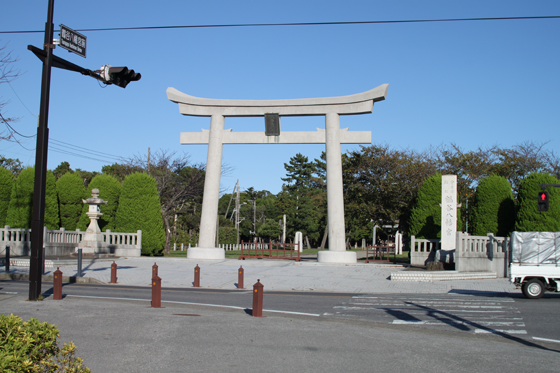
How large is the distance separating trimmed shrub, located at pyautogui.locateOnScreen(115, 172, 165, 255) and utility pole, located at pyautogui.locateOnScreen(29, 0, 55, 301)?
22.8m

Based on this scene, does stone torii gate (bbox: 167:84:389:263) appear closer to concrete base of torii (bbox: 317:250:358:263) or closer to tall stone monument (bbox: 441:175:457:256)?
concrete base of torii (bbox: 317:250:358:263)

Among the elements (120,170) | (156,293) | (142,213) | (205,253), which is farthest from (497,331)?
(120,170)

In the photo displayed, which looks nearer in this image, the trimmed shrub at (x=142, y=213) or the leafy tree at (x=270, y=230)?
the trimmed shrub at (x=142, y=213)

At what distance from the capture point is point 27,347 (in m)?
4.24

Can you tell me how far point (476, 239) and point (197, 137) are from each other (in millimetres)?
18244

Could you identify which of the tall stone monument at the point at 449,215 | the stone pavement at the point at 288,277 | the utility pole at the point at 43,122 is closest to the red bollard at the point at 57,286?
the utility pole at the point at 43,122

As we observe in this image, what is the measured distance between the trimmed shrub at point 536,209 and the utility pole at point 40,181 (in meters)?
24.1

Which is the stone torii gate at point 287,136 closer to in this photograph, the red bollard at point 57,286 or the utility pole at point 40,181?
the red bollard at point 57,286

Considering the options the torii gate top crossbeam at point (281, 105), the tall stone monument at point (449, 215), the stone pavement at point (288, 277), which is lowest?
the stone pavement at point (288, 277)

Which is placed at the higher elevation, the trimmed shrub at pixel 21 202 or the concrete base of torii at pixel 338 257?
the trimmed shrub at pixel 21 202

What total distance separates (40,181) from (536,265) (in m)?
14.8

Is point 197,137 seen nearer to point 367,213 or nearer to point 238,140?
point 238,140

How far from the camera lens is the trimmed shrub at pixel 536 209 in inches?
1037

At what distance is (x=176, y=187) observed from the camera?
160 ft
